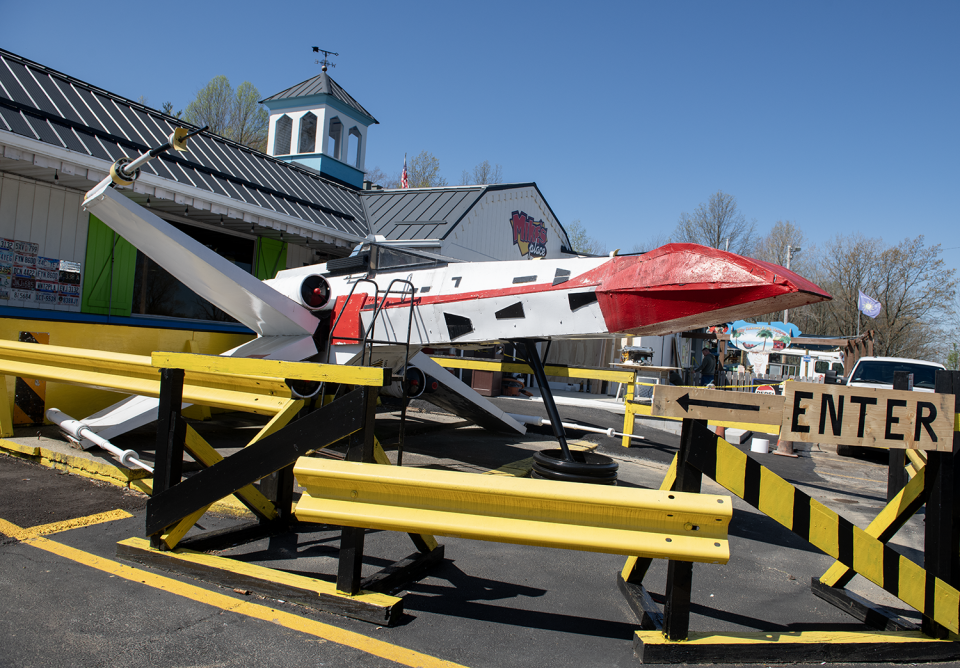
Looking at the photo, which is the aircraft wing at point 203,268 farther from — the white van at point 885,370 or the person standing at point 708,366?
the person standing at point 708,366

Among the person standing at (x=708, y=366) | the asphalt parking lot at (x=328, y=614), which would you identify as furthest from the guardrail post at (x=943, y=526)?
the person standing at (x=708, y=366)

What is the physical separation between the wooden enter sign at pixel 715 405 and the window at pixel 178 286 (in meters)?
10.6

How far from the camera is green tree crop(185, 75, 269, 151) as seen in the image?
40.8m

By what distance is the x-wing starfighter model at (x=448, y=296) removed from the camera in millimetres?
4668

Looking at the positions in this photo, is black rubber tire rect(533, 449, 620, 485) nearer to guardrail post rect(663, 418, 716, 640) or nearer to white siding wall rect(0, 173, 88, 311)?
guardrail post rect(663, 418, 716, 640)

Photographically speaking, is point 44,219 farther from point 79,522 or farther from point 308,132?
point 308,132

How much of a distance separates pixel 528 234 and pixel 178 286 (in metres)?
11.2

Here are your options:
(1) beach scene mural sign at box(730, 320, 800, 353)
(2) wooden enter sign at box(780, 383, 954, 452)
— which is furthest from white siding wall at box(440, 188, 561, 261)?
(1) beach scene mural sign at box(730, 320, 800, 353)

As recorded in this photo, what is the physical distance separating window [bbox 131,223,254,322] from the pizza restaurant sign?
8.62 metres

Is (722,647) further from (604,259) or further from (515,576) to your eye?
(604,259)

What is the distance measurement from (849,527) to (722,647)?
89 centimetres

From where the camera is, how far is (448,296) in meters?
6.45

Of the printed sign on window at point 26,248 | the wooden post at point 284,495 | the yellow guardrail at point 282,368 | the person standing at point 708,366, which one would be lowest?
the wooden post at point 284,495

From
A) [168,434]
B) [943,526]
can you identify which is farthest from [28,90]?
[943,526]
